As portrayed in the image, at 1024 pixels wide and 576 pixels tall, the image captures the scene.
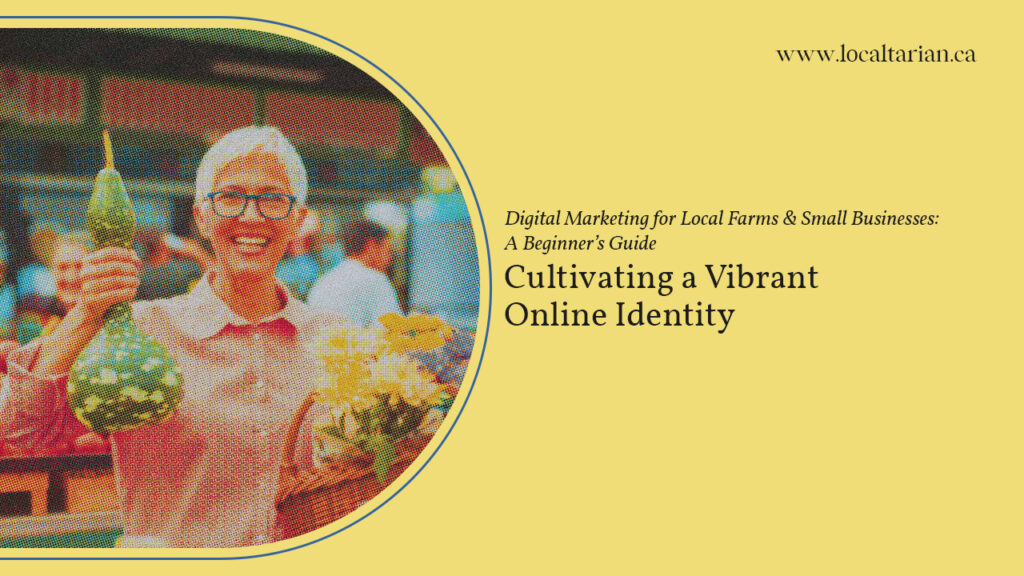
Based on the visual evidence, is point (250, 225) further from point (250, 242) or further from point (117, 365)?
point (117, 365)

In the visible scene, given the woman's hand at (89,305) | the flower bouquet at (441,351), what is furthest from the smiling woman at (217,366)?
the flower bouquet at (441,351)

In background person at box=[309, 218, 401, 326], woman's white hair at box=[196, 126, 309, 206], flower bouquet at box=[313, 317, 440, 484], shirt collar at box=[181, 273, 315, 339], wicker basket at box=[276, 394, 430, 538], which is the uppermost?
woman's white hair at box=[196, 126, 309, 206]

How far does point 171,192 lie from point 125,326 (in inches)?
17.8

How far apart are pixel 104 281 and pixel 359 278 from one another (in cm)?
80

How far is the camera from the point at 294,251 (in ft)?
8.98

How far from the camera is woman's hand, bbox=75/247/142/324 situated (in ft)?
8.63

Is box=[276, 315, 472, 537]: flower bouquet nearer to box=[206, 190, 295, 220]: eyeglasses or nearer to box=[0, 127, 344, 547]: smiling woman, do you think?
A: box=[0, 127, 344, 547]: smiling woman

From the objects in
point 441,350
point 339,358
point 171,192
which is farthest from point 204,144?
point 441,350

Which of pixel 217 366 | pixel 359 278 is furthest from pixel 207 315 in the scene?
pixel 359 278

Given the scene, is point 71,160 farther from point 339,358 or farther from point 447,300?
point 447,300

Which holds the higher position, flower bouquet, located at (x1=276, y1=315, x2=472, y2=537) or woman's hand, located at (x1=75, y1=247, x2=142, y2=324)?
woman's hand, located at (x1=75, y1=247, x2=142, y2=324)

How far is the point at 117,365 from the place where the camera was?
2557 mm

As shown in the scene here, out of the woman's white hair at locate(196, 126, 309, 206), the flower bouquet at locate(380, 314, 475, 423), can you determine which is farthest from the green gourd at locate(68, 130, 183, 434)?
the flower bouquet at locate(380, 314, 475, 423)

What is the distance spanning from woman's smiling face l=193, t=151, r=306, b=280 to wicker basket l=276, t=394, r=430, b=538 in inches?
18.7
